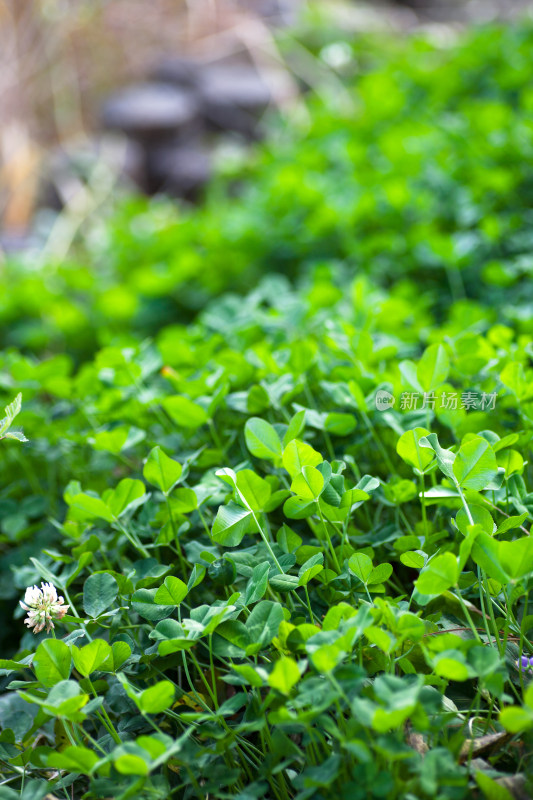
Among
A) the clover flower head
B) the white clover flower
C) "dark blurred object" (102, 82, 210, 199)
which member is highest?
the white clover flower

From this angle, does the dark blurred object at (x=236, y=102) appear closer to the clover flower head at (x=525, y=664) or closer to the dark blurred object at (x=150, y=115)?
the dark blurred object at (x=150, y=115)

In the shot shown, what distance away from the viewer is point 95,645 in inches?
27.7

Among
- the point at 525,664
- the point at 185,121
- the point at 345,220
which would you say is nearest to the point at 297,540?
the point at 525,664

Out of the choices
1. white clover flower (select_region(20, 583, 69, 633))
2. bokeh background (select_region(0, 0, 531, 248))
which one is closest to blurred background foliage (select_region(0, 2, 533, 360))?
bokeh background (select_region(0, 0, 531, 248))

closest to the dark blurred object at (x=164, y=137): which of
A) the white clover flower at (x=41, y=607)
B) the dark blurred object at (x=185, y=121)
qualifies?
the dark blurred object at (x=185, y=121)

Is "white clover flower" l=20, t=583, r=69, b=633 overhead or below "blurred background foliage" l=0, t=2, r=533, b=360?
overhead

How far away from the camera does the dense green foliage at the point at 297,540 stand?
0.64 metres

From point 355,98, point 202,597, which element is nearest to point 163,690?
point 202,597

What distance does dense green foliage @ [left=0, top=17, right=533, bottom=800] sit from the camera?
0.64 metres

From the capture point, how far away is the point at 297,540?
814 mm

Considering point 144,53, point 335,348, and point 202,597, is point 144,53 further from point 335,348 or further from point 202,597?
point 202,597

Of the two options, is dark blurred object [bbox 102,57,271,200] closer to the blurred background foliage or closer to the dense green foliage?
the blurred background foliage

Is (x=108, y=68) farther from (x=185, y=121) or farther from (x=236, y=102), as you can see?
(x=236, y=102)

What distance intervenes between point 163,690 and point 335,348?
25.0 inches
